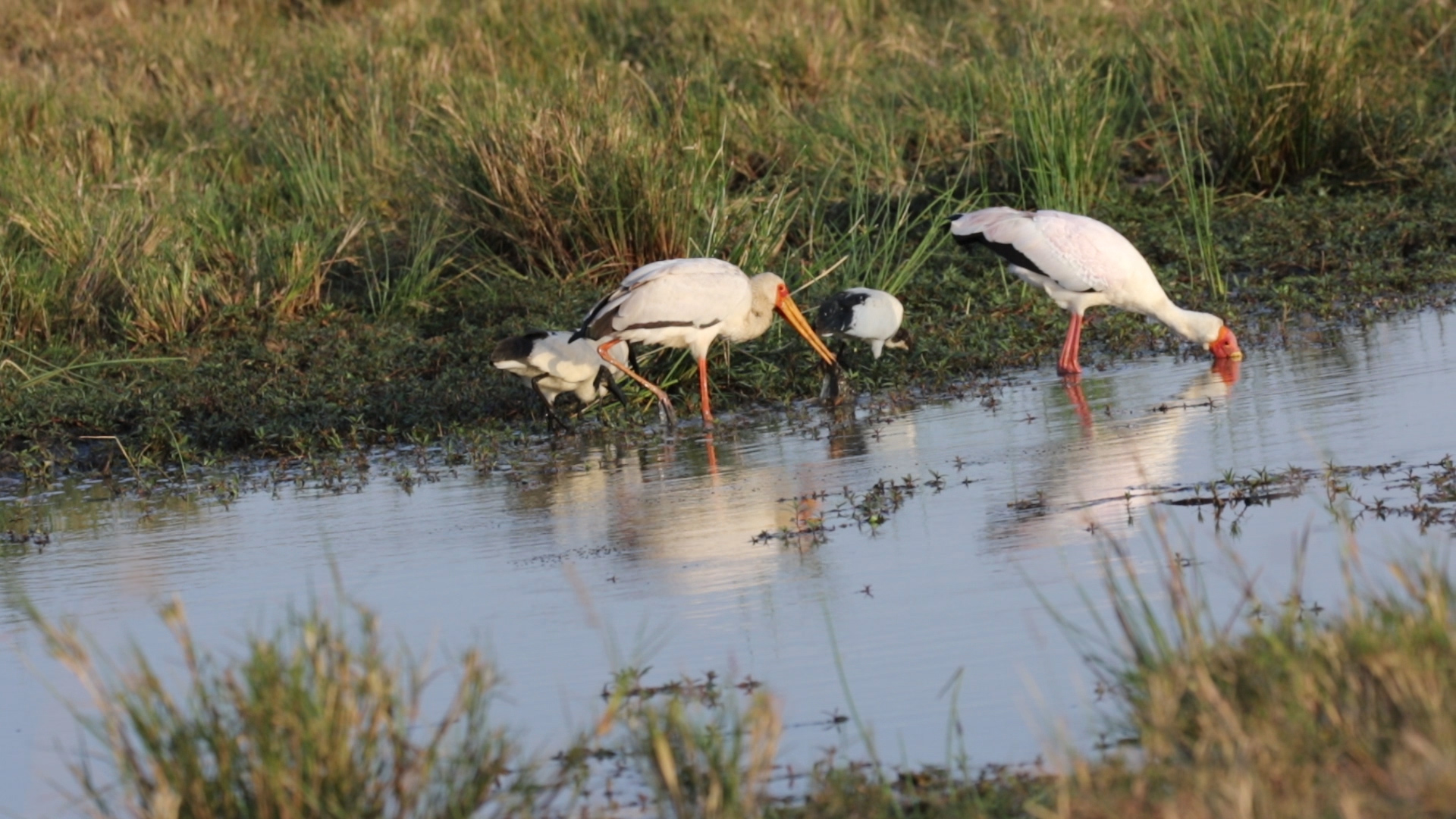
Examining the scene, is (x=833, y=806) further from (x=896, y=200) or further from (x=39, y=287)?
(x=896, y=200)

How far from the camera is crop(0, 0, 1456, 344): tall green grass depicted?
9781 mm

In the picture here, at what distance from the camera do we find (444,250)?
1044 cm

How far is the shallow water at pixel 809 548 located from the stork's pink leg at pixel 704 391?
0.67ft

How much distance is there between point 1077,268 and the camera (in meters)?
8.43

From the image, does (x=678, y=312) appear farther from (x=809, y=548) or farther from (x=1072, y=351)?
(x=809, y=548)

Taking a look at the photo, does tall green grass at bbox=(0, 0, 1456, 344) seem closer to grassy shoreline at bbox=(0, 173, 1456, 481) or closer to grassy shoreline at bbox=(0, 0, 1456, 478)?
grassy shoreline at bbox=(0, 0, 1456, 478)

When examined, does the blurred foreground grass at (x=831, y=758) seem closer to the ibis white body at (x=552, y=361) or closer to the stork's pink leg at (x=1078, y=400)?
the stork's pink leg at (x=1078, y=400)

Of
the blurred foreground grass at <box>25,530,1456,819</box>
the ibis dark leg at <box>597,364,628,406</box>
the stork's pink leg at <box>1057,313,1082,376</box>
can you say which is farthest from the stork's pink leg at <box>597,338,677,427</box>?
the blurred foreground grass at <box>25,530,1456,819</box>

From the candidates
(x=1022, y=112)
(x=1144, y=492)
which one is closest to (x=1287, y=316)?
(x=1022, y=112)

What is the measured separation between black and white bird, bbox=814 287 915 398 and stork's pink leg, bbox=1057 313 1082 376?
A: 0.71 m

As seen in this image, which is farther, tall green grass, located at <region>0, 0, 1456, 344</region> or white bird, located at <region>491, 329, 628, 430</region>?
tall green grass, located at <region>0, 0, 1456, 344</region>

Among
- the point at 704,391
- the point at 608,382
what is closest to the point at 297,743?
the point at 704,391

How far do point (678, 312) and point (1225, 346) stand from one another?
2.26m

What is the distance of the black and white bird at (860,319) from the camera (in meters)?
8.23
